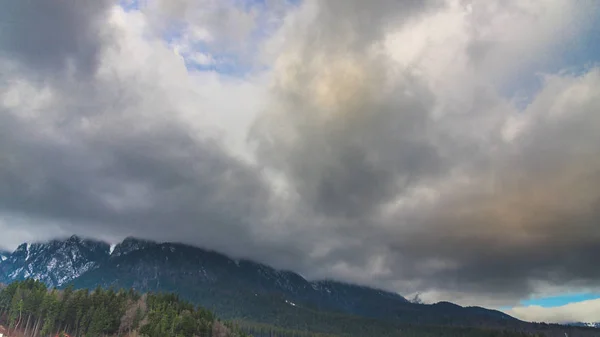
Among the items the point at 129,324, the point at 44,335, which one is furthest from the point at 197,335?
the point at 44,335

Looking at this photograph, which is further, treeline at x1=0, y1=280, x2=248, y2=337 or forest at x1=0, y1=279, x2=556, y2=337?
treeline at x1=0, y1=280, x2=248, y2=337

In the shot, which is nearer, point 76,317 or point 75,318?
point 76,317

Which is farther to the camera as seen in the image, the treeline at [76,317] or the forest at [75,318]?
the treeline at [76,317]

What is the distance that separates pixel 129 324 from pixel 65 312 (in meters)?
28.8

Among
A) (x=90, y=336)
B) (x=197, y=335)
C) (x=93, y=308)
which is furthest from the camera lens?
(x=197, y=335)

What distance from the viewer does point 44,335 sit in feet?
572

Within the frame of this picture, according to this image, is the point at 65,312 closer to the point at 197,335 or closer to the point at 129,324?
the point at 129,324

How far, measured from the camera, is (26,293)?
18600 centimetres

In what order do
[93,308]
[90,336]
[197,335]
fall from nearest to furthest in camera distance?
[90,336] < [93,308] < [197,335]

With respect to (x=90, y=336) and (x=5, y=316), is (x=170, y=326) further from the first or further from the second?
(x=5, y=316)

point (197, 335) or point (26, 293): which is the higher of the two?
point (26, 293)

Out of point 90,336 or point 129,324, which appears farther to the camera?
point 129,324

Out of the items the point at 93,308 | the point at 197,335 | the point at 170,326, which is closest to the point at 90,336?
the point at 93,308

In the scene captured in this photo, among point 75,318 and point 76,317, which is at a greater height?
point 76,317
